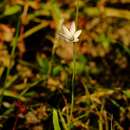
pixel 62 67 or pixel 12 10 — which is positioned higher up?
pixel 12 10

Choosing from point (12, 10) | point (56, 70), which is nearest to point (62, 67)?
point (56, 70)

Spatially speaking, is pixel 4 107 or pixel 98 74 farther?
pixel 98 74

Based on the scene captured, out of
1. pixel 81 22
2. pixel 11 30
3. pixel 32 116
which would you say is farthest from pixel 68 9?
pixel 32 116

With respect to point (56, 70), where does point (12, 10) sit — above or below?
above

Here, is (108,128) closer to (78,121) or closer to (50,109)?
(78,121)

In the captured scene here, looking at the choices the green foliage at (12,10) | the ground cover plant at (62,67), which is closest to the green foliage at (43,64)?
the ground cover plant at (62,67)

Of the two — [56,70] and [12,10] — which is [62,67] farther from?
[12,10]

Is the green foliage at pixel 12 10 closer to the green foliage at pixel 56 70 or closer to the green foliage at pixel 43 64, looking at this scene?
the green foliage at pixel 43 64

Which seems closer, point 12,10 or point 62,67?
point 62,67

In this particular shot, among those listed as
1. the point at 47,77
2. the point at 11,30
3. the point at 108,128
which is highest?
the point at 11,30
